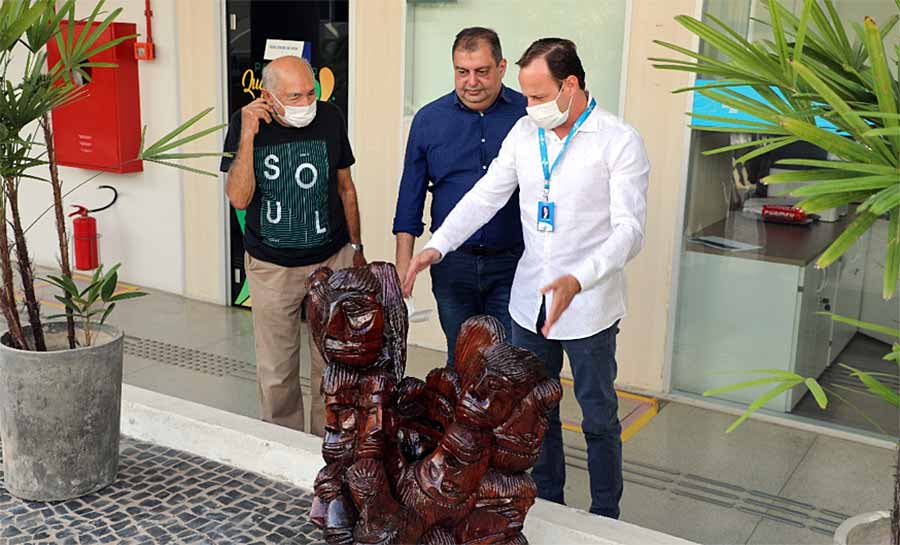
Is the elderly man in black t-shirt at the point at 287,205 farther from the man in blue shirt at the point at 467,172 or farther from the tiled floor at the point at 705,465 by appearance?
the tiled floor at the point at 705,465

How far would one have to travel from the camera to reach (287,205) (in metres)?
3.12

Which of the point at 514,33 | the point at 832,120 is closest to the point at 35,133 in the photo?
the point at 832,120

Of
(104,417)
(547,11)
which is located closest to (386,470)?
(104,417)

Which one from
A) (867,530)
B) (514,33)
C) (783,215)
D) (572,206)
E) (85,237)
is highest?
(514,33)

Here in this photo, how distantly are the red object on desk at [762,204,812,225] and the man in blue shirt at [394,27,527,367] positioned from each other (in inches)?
60.9

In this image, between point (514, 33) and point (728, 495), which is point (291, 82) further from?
point (728, 495)

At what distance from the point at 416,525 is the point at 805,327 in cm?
290

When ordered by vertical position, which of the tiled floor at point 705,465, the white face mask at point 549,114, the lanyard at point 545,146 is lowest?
the tiled floor at point 705,465

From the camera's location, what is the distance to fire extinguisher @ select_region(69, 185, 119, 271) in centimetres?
594

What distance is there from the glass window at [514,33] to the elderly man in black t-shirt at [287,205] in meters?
1.56

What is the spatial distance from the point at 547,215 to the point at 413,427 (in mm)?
944

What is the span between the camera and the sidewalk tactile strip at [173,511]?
204 centimetres

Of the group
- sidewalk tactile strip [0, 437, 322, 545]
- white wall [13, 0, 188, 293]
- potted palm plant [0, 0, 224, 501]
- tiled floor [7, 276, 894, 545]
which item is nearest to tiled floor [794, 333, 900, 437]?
tiled floor [7, 276, 894, 545]

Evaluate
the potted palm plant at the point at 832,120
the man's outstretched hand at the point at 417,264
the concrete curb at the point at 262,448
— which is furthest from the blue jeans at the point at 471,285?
the potted palm plant at the point at 832,120
